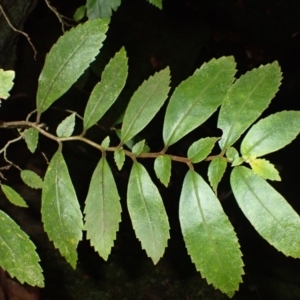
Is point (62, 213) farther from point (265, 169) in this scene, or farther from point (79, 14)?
point (79, 14)

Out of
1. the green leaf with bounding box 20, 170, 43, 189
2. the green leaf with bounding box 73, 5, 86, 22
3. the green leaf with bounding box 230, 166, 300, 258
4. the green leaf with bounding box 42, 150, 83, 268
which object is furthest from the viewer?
the green leaf with bounding box 73, 5, 86, 22

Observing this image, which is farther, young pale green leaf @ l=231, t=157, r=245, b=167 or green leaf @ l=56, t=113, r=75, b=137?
green leaf @ l=56, t=113, r=75, b=137

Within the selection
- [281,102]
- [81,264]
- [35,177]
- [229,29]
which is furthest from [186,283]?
[229,29]

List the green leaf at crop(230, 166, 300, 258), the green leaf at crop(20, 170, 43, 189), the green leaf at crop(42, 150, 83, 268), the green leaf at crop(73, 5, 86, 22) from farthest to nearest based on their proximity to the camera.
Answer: the green leaf at crop(73, 5, 86, 22), the green leaf at crop(20, 170, 43, 189), the green leaf at crop(42, 150, 83, 268), the green leaf at crop(230, 166, 300, 258)

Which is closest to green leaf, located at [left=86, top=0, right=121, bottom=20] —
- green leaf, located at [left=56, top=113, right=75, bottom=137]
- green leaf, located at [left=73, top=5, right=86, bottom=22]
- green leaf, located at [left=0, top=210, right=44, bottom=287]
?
green leaf, located at [left=73, top=5, right=86, bottom=22]

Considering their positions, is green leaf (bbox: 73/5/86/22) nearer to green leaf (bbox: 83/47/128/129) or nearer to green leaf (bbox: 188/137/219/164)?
green leaf (bbox: 83/47/128/129)

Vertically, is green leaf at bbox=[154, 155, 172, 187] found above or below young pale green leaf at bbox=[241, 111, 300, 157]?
below

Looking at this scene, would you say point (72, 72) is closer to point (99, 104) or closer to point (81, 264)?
point (99, 104)

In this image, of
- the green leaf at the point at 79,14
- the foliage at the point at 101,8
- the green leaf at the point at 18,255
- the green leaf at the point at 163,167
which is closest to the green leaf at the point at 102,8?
the foliage at the point at 101,8

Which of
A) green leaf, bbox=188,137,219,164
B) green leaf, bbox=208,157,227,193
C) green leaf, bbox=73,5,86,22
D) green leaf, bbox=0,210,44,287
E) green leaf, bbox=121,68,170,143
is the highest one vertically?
green leaf, bbox=73,5,86,22

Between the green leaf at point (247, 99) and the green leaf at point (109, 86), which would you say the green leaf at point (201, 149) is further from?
the green leaf at point (109, 86)
